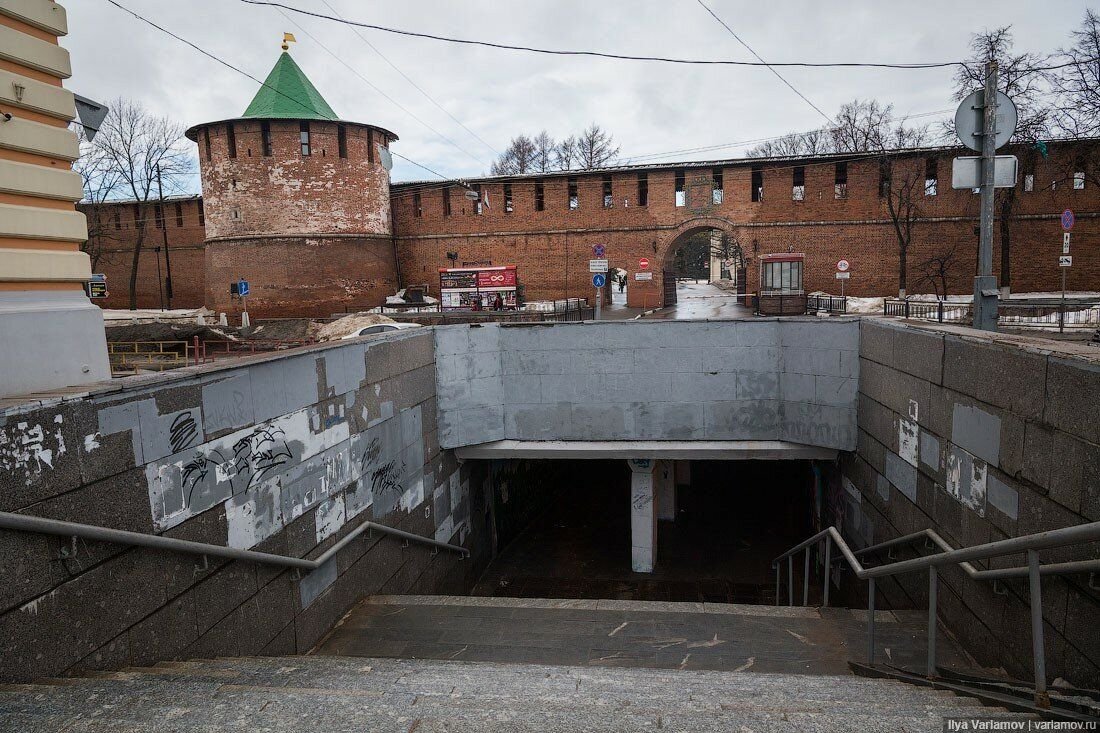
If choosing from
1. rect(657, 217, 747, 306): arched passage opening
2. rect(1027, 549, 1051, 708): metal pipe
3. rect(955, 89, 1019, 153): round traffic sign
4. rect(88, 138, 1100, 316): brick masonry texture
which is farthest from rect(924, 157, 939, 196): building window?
rect(1027, 549, 1051, 708): metal pipe

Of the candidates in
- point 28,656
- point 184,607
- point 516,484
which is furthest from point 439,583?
point 28,656

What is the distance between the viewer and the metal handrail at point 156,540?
348cm

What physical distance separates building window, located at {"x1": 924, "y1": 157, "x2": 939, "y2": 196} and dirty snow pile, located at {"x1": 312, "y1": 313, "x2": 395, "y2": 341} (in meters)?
24.7

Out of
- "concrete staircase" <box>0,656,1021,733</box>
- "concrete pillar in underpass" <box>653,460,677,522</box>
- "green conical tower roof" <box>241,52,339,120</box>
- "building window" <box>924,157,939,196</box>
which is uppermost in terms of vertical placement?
"green conical tower roof" <box>241,52,339,120</box>

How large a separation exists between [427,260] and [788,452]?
28.2 metres

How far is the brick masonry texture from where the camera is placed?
29.6 meters

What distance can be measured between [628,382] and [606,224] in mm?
23724

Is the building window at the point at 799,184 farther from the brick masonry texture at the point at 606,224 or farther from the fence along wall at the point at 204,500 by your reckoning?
the fence along wall at the point at 204,500

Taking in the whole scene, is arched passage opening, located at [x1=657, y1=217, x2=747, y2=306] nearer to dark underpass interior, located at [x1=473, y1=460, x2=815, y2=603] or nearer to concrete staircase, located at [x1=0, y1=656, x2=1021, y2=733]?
dark underpass interior, located at [x1=473, y1=460, x2=815, y2=603]

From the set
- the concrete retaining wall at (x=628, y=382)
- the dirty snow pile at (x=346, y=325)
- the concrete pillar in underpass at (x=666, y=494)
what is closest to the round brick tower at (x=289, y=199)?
the dirty snow pile at (x=346, y=325)

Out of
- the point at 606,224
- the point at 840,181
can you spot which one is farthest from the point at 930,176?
the point at 606,224

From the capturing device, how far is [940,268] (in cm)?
2984

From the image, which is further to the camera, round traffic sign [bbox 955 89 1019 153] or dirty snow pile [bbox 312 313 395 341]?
dirty snow pile [bbox 312 313 395 341]

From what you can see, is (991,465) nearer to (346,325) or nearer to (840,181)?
(346,325)
